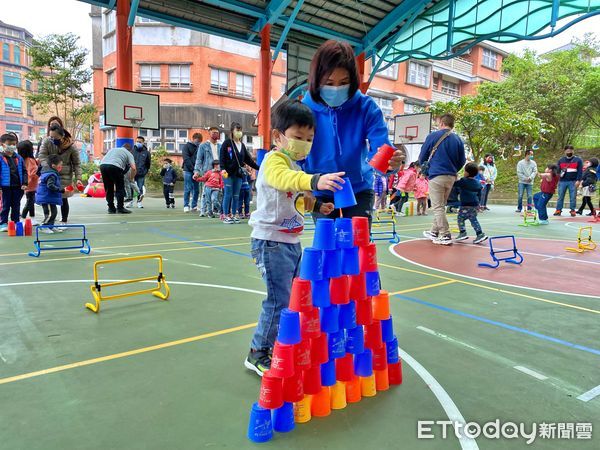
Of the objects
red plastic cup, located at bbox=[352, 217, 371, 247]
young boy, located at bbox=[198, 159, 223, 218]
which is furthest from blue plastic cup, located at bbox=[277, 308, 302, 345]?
young boy, located at bbox=[198, 159, 223, 218]

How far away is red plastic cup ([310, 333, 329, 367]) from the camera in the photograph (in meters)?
1.89

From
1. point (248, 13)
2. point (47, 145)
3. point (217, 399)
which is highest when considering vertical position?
point (248, 13)

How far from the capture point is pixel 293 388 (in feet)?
6.05

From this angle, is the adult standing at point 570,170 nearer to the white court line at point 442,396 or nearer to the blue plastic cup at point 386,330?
the white court line at point 442,396

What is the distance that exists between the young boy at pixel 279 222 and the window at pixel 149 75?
92.2 ft

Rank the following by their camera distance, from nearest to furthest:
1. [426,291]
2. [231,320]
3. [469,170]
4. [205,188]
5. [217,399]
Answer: [217,399], [231,320], [426,291], [469,170], [205,188]

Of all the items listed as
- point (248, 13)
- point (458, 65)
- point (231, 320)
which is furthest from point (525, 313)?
point (458, 65)

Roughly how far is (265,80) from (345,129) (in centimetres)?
1572

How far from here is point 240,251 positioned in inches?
237

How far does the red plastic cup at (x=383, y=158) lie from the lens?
2.28m

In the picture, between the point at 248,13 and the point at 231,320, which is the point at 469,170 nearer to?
the point at 231,320

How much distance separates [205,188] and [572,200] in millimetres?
12310

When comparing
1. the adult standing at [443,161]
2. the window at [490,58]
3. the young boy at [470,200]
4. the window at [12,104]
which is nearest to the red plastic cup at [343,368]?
the adult standing at [443,161]

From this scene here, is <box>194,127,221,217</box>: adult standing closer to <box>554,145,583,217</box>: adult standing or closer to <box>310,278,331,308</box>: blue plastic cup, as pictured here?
<box>310,278,331,308</box>: blue plastic cup
